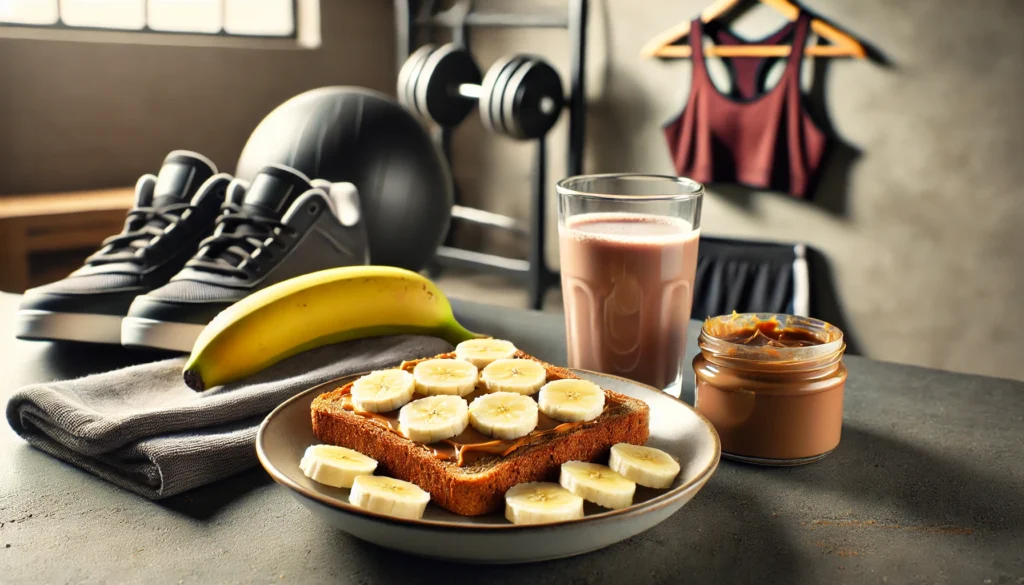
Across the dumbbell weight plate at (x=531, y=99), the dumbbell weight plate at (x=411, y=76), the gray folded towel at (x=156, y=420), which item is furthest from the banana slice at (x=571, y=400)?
the dumbbell weight plate at (x=411, y=76)

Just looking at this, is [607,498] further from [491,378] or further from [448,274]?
[448,274]

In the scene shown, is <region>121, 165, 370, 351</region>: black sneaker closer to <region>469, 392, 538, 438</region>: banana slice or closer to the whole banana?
the whole banana

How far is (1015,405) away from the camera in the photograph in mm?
983

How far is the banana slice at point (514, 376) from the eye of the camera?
763 mm

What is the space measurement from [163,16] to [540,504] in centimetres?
410

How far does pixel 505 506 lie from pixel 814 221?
3.08 metres

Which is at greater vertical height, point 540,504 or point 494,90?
point 494,90

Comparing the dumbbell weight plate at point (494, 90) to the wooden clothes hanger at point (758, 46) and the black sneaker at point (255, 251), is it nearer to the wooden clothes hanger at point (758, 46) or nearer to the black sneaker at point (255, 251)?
the wooden clothes hanger at point (758, 46)

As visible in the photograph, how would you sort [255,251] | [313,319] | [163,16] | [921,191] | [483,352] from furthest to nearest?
[163,16] → [921,191] → [255,251] → [313,319] → [483,352]

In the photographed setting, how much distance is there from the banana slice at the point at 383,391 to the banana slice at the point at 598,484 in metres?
0.16

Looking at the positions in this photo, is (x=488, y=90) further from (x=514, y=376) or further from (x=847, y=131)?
(x=514, y=376)

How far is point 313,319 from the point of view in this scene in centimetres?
101

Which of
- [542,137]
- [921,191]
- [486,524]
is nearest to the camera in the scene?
[486,524]

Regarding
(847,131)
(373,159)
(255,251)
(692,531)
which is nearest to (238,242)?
(255,251)
